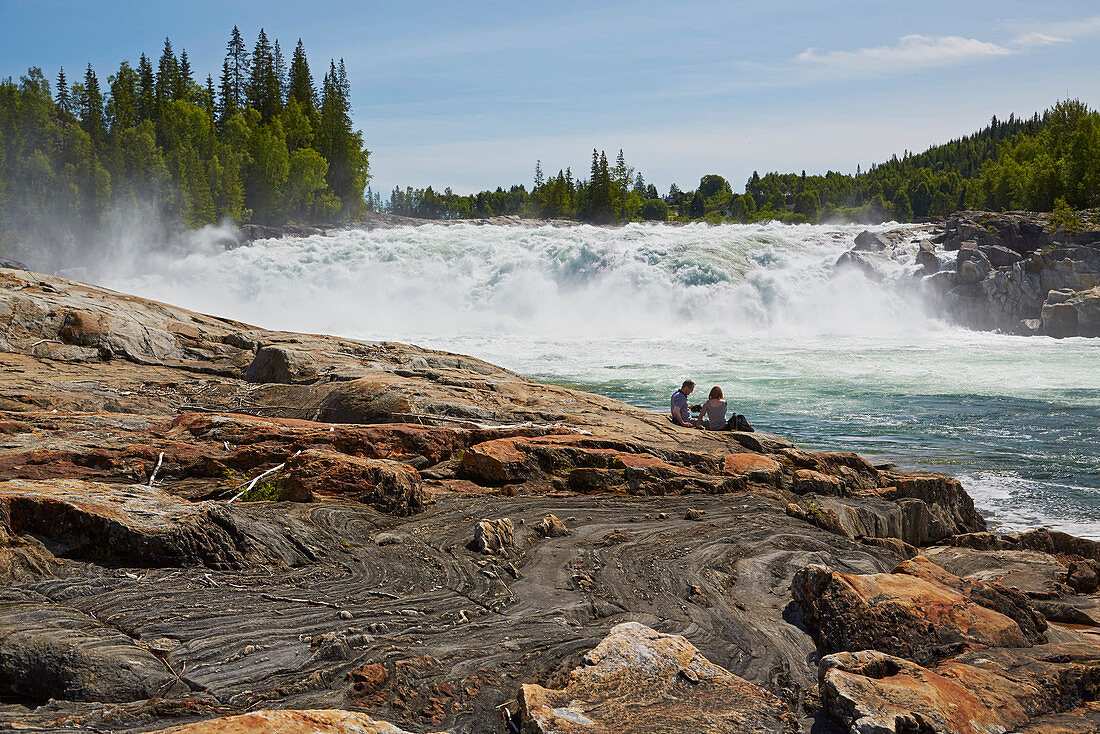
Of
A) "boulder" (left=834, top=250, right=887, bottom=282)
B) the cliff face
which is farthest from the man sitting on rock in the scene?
"boulder" (left=834, top=250, right=887, bottom=282)

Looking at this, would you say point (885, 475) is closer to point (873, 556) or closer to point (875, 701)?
point (873, 556)

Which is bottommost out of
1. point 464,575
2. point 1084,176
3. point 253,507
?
point 464,575

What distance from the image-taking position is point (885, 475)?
9.58m

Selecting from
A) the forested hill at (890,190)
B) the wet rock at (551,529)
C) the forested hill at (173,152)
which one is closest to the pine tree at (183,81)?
the forested hill at (173,152)

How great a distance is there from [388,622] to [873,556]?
13.5 ft

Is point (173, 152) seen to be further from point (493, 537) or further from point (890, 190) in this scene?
point (890, 190)

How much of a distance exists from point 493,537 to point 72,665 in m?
2.85

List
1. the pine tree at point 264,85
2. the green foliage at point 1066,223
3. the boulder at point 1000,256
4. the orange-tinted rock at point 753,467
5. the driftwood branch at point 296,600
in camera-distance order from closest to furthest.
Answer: the driftwood branch at point 296,600 < the orange-tinted rock at point 753,467 < the boulder at point 1000,256 < the green foliage at point 1066,223 < the pine tree at point 264,85

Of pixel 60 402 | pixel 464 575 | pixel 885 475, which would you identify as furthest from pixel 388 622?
pixel 885 475

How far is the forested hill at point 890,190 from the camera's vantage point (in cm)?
5641

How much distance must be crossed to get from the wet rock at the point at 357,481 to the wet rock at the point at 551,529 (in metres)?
1.05

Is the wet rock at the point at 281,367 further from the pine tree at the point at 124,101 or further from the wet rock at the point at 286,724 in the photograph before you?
the pine tree at the point at 124,101

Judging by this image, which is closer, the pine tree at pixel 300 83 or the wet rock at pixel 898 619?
the wet rock at pixel 898 619

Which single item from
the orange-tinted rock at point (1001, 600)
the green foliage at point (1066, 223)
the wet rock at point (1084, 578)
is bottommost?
the wet rock at point (1084, 578)
